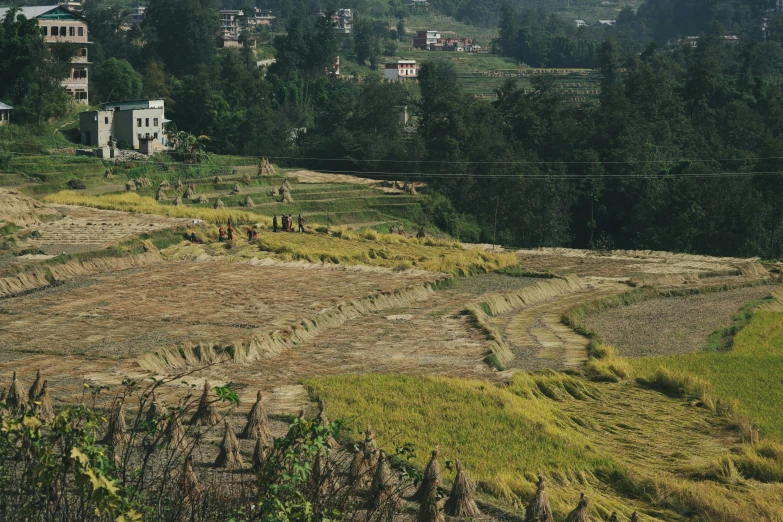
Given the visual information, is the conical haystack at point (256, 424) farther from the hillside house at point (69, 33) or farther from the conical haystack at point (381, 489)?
the hillside house at point (69, 33)

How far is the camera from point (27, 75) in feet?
188

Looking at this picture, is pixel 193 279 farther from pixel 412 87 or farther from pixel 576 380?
pixel 412 87

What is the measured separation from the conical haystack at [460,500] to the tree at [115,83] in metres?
56.5

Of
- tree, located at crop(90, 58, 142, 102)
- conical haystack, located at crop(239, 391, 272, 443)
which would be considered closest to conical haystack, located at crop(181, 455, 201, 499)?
conical haystack, located at crop(239, 391, 272, 443)

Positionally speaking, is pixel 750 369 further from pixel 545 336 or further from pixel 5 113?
pixel 5 113

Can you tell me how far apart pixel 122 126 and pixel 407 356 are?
35.5m

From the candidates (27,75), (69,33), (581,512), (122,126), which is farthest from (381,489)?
(69,33)

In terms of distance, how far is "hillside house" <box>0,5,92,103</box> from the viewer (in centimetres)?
6719

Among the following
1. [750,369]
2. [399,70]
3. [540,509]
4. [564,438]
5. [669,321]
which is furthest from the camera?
[399,70]

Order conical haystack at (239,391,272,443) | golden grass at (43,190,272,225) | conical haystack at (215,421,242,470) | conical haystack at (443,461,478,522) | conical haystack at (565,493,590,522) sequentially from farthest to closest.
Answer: golden grass at (43,190,272,225) → conical haystack at (239,391,272,443) → conical haystack at (215,421,242,470) → conical haystack at (443,461,478,522) → conical haystack at (565,493,590,522)

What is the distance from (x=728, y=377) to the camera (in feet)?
85.0

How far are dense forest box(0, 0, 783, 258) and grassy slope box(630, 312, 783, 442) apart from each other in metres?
22.0

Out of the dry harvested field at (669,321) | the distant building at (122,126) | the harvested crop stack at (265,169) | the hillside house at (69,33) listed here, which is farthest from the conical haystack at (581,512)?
the hillside house at (69,33)

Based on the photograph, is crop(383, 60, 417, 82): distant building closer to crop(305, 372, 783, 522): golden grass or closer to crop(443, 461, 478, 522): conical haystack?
crop(305, 372, 783, 522): golden grass
